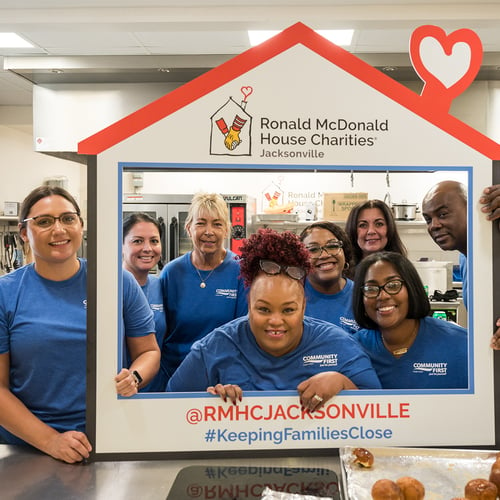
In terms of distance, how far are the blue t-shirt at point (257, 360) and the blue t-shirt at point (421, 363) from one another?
0.06 meters

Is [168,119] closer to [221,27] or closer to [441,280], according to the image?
[441,280]

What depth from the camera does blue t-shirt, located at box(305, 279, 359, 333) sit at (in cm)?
123

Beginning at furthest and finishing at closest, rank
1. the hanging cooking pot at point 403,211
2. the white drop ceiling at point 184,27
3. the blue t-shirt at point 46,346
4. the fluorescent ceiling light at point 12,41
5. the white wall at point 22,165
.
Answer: the white wall at point 22,165, the fluorescent ceiling light at point 12,41, the white drop ceiling at point 184,27, the blue t-shirt at point 46,346, the hanging cooking pot at point 403,211

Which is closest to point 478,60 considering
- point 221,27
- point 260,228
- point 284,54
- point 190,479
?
point 284,54

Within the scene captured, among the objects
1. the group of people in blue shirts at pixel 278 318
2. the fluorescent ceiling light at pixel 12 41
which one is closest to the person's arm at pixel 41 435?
the group of people in blue shirts at pixel 278 318

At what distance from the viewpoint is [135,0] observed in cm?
290

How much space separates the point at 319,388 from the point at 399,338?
241mm

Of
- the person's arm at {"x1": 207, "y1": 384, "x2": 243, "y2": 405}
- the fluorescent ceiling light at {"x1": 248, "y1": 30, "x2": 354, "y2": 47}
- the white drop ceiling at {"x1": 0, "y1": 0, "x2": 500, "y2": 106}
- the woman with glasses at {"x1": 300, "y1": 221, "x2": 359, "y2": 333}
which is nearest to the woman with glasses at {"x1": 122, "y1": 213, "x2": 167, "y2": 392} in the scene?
the person's arm at {"x1": 207, "y1": 384, "x2": 243, "y2": 405}

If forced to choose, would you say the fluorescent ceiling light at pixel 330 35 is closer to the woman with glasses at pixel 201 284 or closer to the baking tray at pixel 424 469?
the woman with glasses at pixel 201 284

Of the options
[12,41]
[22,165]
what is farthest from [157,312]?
[22,165]

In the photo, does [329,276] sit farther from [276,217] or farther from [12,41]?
[12,41]

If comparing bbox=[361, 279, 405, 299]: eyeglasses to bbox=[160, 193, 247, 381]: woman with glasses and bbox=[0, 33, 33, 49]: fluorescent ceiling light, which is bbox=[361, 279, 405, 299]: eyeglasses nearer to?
bbox=[160, 193, 247, 381]: woman with glasses

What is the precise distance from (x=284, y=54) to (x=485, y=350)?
2.95ft

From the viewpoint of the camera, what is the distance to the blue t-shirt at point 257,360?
3.99ft
